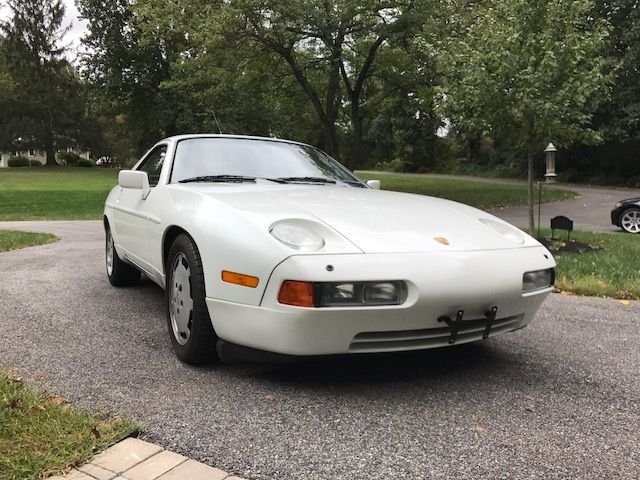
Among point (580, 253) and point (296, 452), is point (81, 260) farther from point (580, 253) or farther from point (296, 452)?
point (580, 253)

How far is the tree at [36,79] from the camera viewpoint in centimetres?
5372

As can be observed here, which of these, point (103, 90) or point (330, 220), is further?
point (103, 90)

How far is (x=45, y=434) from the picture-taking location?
7.77ft

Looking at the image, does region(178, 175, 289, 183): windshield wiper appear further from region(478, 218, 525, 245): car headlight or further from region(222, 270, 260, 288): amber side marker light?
region(478, 218, 525, 245): car headlight

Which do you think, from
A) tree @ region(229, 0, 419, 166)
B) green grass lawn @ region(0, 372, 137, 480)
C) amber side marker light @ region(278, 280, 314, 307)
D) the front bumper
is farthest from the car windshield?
tree @ region(229, 0, 419, 166)

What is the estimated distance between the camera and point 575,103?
794cm

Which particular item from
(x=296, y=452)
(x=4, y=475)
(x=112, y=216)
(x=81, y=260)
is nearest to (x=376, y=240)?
(x=296, y=452)

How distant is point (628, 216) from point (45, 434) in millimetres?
12773

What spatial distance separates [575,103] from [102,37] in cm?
3749

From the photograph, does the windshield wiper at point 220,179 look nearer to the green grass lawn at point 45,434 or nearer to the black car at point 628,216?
the green grass lawn at point 45,434

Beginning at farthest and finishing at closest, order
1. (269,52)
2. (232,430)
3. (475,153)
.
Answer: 1. (475,153)
2. (269,52)
3. (232,430)

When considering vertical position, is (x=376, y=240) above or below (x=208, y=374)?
above

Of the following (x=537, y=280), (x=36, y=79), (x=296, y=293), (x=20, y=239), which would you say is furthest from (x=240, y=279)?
(x=36, y=79)

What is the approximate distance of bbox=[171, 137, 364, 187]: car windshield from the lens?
13.4 feet
